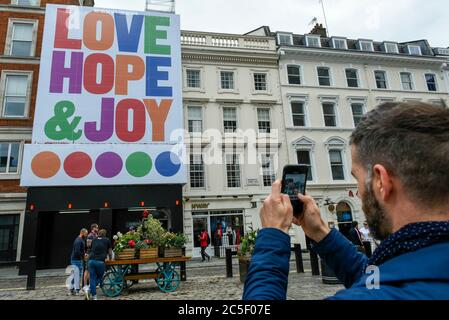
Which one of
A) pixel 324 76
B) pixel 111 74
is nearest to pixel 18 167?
pixel 111 74

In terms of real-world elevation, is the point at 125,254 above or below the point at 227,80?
below

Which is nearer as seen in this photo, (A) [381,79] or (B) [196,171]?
(B) [196,171]

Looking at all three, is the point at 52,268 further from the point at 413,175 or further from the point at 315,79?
the point at 315,79

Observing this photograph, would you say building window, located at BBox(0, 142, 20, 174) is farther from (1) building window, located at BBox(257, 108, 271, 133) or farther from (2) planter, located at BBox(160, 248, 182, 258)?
(1) building window, located at BBox(257, 108, 271, 133)

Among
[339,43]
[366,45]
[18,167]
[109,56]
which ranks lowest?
[18,167]

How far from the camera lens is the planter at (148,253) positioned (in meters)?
9.03

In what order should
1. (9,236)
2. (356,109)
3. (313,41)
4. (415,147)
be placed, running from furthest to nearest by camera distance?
(313,41)
(356,109)
(9,236)
(415,147)

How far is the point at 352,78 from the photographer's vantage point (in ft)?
83.1

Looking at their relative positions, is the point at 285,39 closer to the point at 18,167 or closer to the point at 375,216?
the point at 18,167

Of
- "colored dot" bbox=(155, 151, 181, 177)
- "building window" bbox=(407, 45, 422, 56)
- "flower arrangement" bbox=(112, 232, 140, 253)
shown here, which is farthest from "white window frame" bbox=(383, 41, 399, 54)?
"flower arrangement" bbox=(112, 232, 140, 253)

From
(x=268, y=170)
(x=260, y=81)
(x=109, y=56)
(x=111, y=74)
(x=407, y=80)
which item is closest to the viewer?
(x=111, y=74)

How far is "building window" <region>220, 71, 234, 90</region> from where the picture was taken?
22.7 meters

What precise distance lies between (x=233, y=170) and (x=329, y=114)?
30.9 ft

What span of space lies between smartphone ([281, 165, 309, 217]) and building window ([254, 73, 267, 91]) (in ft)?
73.2
